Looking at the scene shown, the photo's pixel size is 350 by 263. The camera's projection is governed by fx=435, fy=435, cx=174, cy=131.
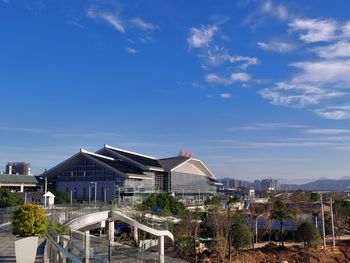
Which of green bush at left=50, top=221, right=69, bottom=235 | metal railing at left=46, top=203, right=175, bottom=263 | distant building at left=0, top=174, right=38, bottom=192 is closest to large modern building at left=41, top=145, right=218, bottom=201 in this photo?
distant building at left=0, top=174, right=38, bottom=192

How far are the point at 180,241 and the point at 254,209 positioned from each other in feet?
99.5

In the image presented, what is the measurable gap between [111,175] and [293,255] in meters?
43.8

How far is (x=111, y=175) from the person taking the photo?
69250mm

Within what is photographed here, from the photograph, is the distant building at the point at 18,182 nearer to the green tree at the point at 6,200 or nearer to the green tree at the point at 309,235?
the green tree at the point at 6,200

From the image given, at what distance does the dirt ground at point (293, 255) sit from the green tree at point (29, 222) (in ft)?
58.7

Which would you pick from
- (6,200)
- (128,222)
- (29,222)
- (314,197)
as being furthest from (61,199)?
Result: (29,222)

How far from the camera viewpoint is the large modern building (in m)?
69.1

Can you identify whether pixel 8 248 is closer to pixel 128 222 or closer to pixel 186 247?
pixel 186 247

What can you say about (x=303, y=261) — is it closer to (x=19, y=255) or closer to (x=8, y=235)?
(x=8, y=235)

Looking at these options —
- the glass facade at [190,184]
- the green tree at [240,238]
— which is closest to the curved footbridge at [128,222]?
the green tree at [240,238]

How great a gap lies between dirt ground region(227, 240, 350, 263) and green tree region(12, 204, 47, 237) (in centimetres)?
1789

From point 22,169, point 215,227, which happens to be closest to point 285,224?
point 215,227

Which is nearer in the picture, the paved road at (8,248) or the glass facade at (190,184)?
the paved road at (8,248)

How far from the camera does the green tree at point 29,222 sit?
1187 cm
